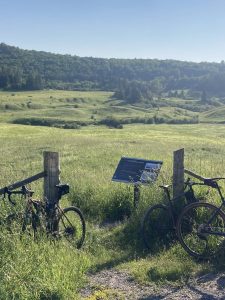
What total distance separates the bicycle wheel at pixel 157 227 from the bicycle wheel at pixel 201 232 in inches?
12.1

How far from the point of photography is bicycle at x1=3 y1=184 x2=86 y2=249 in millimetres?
7840

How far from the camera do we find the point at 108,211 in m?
10.5

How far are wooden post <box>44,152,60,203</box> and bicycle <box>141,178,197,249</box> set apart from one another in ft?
5.56

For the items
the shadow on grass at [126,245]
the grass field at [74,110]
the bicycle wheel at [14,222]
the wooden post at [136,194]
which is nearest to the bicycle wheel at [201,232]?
the shadow on grass at [126,245]

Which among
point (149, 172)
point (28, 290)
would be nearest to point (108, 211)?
point (149, 172)

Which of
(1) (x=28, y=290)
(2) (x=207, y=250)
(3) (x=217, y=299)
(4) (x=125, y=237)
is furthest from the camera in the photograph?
(4) (x=125, y=237)

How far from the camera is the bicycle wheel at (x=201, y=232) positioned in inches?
300

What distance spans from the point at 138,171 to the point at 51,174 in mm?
2363

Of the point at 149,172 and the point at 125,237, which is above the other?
the point at 149,172

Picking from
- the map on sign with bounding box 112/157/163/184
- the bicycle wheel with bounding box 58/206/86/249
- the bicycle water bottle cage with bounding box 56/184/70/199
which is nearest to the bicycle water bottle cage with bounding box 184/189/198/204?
the map on sign with bounding box 112/157/163/184

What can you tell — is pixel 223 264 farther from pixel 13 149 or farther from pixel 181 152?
pixel 13 149

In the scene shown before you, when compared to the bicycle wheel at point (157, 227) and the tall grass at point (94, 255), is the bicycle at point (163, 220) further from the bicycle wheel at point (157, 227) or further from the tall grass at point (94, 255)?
the tall grass at point (94, 255)

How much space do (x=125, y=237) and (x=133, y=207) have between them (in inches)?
59.7

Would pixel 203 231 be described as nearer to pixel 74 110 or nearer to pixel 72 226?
pixel 72 226
